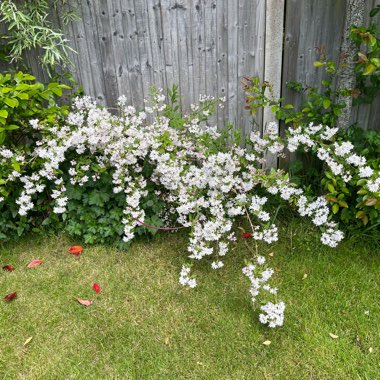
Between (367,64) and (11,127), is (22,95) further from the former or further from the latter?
(367,64)

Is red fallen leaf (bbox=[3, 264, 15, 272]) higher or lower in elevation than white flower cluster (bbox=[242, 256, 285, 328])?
lower

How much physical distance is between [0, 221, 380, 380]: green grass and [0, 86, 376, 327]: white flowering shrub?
0.16m

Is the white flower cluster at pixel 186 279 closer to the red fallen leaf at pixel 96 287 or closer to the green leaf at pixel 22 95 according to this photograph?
the red fallen leaf at pixel 96 287

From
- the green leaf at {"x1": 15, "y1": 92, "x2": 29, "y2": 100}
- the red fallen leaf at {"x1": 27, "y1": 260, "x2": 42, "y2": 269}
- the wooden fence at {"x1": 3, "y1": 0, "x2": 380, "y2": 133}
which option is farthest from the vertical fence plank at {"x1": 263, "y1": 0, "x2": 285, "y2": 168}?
the red fallen leaf at {"x1": 27, "y1": 260, "x2": 42, "y2": 269}

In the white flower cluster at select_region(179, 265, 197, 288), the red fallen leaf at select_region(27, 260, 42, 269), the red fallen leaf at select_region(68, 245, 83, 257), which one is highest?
the white flower cluster at select_region(179, 265, 197, 288)

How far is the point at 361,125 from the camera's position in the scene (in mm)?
3434

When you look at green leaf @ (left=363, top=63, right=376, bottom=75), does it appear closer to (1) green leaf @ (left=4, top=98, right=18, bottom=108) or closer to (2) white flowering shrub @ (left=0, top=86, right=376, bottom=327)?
(2) white flowering shrub @ (left=0, top=86, right=376, bottom=327)

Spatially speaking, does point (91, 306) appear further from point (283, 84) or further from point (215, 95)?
point (283, 84)

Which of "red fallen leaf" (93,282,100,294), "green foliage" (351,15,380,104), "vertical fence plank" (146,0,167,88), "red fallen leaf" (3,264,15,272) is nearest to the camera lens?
"green foliage" (351,15,380,104)

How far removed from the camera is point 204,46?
3.35 metres

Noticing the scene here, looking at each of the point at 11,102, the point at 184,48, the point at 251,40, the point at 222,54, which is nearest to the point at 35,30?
the point at 11,102

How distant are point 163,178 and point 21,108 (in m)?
1.18

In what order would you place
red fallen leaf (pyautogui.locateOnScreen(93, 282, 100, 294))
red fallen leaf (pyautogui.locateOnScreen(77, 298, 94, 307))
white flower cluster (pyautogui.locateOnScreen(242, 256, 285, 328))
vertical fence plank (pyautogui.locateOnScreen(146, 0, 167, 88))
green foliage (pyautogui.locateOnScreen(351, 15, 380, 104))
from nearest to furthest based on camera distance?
white flower cluster (pyautogui.locateOnScreen(242, 256, 285, 328))
green foliage (pyautogui.locateOnScreen(351, 15, 380, 104))
red fallen leaf (pyautogui.locateOnScreen(77, 298, 94, 307))
red fallen leaf (pyautogui.locateOnScreen(93, 282, 100, 294))
vertical fence plank (pyautogui.locateOnScreen(146, 0, 167, 88))

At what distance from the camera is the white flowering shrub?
2887mm
